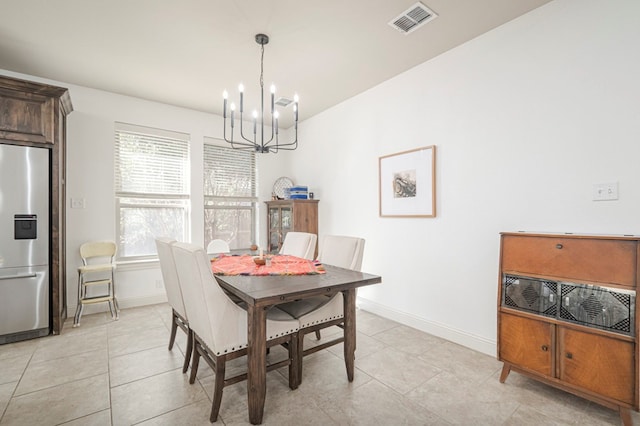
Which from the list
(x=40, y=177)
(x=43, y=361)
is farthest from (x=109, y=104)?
(x=43, y=361)

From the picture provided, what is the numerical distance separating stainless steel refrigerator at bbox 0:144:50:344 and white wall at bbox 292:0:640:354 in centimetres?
340

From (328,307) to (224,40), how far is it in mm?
2432

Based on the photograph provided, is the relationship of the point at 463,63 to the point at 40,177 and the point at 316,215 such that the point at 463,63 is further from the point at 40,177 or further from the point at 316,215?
the point at 40,177

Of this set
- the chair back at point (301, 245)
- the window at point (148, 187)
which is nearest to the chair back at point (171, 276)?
the chair back at point (301, 245)

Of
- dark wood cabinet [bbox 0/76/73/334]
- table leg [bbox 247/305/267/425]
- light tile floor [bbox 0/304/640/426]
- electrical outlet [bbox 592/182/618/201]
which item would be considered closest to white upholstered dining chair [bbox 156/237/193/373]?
light tile floor [bbox 0/304/640/426]

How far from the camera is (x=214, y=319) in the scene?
166 centimetres

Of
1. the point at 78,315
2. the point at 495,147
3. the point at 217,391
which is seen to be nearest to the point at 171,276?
the point at 217,391

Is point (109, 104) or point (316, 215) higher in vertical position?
point (109, 104)

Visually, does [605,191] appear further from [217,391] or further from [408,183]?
[217,391]

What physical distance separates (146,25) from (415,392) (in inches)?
137

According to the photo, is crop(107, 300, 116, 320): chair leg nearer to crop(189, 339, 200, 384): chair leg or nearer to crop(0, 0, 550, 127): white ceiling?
crop(189, 339, 200, 384): chair leg

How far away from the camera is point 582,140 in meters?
2.07

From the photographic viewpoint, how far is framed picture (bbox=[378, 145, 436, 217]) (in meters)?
3.02

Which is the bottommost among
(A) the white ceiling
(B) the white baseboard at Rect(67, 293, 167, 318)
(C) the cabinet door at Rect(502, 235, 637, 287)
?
(B) the white baseboard at Rect(67, 293, 167, 318)
